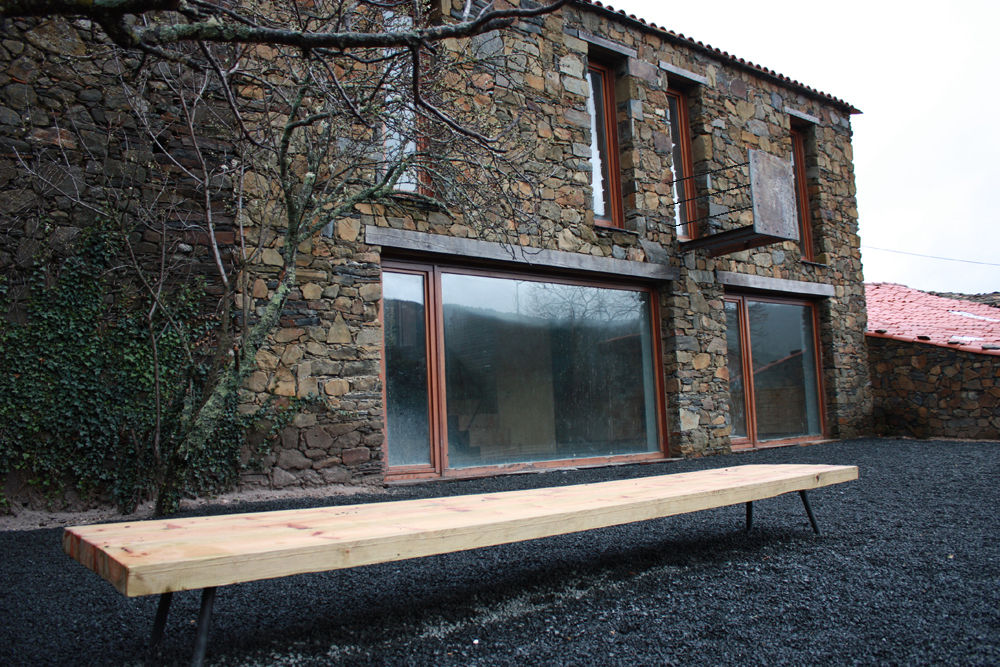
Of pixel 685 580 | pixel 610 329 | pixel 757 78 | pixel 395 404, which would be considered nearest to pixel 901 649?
pixel 685 580

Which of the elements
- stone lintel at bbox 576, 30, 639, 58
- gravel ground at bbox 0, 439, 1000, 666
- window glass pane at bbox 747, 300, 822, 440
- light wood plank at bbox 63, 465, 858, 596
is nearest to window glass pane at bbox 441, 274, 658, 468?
window glass pane at bbox 747, 300, 822, 440

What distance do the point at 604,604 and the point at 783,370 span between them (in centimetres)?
741

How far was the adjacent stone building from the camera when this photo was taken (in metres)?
8.54

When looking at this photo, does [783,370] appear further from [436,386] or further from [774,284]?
[436,386]

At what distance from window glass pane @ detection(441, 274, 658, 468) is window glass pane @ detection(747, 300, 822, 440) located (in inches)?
78.0

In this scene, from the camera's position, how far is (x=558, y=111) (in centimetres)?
679

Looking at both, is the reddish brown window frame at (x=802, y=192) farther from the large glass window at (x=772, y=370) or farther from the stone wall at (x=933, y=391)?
the stone wall at (x=933, y=391)

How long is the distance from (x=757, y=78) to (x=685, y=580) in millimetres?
8115

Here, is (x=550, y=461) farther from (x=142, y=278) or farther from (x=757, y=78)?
(x=757, y=78)

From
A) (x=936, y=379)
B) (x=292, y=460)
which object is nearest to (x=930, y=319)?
(x=936, y=379)

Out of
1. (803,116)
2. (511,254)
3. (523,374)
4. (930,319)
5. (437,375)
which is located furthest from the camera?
(930,319)

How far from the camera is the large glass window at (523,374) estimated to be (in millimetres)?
5797

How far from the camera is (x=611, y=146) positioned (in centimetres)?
750

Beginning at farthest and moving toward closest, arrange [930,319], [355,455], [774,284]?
[930,319]
[774,284]
[355,455]
